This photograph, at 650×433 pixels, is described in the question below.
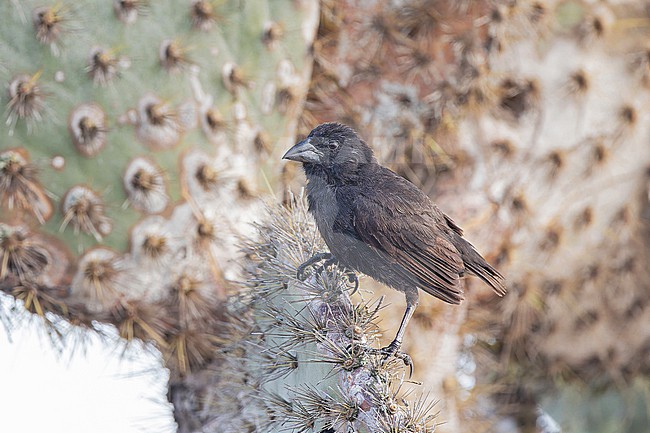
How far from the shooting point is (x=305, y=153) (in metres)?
1.30

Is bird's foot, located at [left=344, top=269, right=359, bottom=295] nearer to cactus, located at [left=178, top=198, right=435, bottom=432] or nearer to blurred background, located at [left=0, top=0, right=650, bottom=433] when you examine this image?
cactus, located at [left=178, top=198, right=435, bottom=432]

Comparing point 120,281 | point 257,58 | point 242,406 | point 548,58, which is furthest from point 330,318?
point 548,58

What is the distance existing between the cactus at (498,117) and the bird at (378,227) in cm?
80

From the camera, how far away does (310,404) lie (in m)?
1.21

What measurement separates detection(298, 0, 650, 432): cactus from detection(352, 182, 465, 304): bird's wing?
0.81 metres

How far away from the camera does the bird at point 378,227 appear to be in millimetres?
1270

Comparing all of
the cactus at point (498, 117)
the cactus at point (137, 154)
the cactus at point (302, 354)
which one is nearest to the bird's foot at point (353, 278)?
the cactus at point (302, 354)

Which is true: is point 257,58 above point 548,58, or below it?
below

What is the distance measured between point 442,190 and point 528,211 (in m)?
0.22

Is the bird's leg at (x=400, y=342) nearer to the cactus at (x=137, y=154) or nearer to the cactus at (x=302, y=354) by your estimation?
the cactus at (x=302, y=354)

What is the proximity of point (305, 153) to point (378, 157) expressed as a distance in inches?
34.7

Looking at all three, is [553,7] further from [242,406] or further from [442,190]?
[242,406]

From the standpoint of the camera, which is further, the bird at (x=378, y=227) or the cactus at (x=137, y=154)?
the cactus at (x=137, y=154)

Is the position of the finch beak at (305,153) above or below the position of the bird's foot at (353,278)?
above
